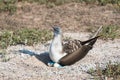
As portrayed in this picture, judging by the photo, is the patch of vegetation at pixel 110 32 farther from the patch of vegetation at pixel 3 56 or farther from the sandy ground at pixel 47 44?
the patch of vegetation at pixel 3 56

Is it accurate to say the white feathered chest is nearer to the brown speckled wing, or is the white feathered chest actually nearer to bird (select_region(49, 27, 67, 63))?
bird (select_region(49, 27, 67, 63))

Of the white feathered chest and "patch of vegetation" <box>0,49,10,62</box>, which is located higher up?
the white feathered chest

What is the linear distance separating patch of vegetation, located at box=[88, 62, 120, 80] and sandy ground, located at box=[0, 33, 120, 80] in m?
0.12

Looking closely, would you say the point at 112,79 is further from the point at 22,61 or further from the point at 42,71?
the point at 22,61

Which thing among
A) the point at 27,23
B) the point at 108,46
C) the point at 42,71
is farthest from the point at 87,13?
the point at 42,71

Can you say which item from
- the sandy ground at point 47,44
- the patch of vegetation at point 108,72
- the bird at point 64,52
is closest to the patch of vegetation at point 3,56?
the sandy ground at point 47,44

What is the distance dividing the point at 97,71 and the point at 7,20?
4.85 meters

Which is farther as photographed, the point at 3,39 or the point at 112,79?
the point at 3,39

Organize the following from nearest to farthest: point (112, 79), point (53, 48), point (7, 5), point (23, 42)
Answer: point (112, 79) → point (53, 48) → point (23, 42) → point (7, 5)

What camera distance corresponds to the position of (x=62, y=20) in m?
12.8

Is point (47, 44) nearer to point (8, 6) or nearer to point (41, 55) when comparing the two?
point (41, 55)

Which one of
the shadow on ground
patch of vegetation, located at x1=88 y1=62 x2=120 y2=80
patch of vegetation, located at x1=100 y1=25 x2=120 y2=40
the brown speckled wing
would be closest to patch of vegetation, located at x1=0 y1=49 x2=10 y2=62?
the shadow on ground

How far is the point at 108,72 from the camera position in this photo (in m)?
8.45

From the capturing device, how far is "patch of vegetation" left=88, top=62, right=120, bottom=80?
8391 mm
